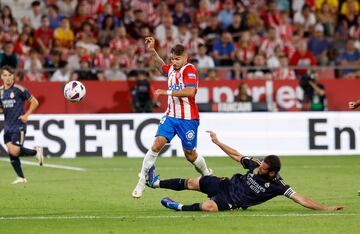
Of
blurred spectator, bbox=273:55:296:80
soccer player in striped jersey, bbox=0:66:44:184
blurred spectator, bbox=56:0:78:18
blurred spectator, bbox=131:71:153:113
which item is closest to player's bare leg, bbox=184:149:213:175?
soccer player in striped jersey, bbox=0:66:44:184

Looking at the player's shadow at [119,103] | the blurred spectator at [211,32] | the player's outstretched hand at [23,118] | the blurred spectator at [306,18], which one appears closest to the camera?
the player's outstretched hand at [23,118]

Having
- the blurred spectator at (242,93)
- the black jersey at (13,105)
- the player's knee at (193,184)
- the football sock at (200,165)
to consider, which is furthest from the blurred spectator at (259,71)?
the player's knee at (193,184)

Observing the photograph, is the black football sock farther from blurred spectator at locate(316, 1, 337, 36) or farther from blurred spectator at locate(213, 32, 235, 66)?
blurred spectator at locate(316, 1, 337, 36)

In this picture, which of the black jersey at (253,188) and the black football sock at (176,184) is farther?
the black football sock at (176,184)

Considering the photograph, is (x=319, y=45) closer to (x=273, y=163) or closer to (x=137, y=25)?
(x=137, y=25)

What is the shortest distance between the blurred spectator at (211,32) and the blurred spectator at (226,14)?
376 millimetres

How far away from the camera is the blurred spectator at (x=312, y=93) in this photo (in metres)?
24.5

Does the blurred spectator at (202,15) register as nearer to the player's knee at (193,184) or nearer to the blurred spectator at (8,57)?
the blurred spectator at (8,57)

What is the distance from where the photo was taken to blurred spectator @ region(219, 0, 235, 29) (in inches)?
1079

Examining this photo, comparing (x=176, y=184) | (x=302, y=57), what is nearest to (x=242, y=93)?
(x=302, y=57)

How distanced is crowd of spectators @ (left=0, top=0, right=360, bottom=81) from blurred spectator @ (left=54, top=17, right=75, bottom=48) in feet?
0.08

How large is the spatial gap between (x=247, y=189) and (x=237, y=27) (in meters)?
15.1

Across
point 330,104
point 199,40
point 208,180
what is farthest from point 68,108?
point 208,180

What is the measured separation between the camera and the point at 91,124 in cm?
2202
